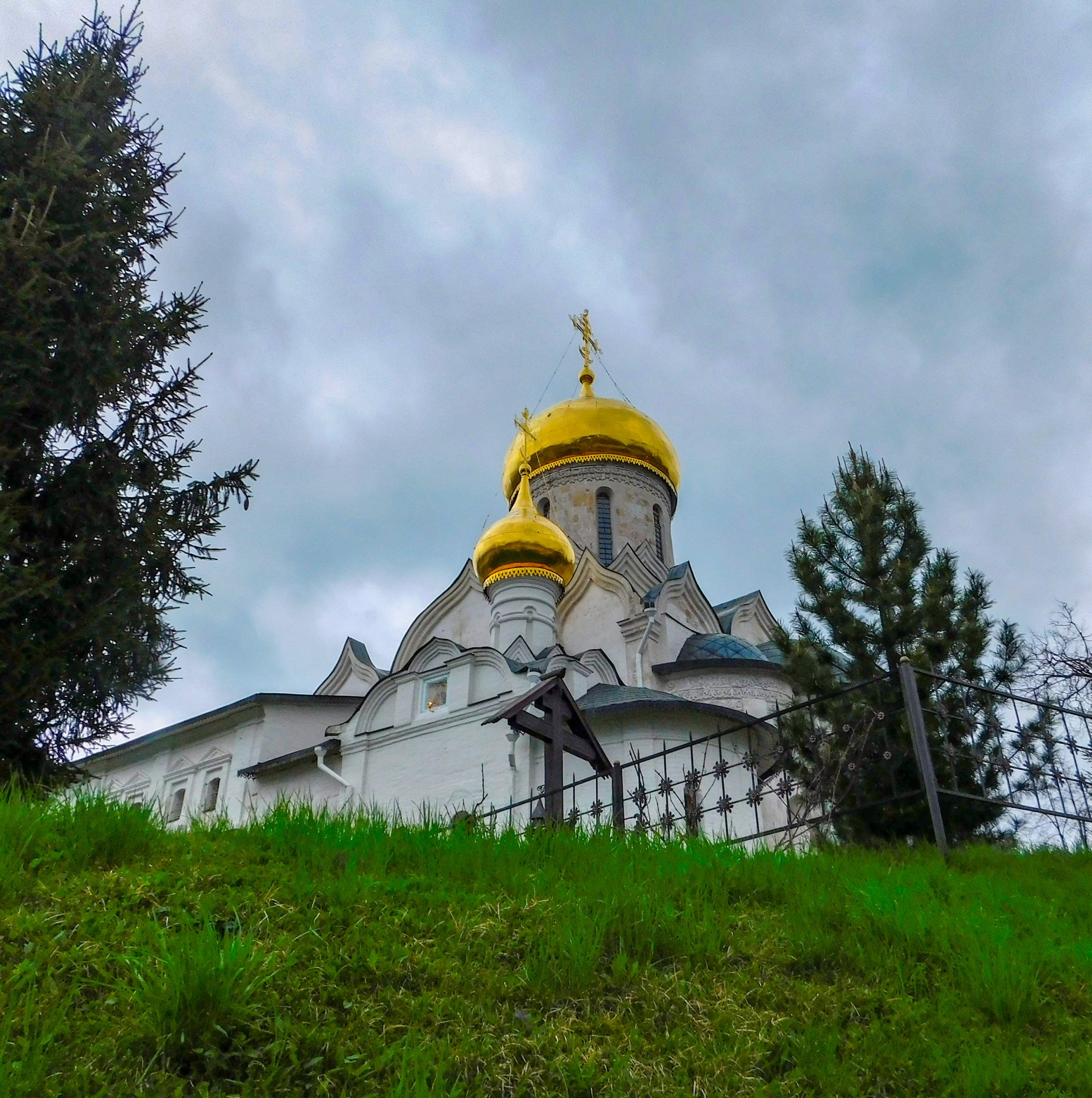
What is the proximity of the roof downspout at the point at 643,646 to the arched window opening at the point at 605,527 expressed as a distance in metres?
4.00

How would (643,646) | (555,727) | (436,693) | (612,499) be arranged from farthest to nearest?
(612,499) < (643,646) < (436,693) < (555,727)

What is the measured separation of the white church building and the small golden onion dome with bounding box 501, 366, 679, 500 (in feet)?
0.13

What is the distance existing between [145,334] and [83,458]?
974mm

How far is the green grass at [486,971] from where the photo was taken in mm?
2367

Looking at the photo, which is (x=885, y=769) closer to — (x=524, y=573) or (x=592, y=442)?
(x=524, y=573)

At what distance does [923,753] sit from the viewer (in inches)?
206

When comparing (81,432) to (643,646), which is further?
(643,646)

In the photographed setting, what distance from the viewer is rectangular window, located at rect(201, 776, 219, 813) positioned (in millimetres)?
16906

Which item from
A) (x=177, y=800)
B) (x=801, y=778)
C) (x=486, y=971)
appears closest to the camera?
(x=486, y=971)

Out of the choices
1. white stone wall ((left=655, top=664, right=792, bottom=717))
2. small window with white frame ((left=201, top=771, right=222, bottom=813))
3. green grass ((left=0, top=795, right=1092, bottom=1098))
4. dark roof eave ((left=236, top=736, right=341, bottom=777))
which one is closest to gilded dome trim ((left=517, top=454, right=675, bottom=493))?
white stone wall ((left=655, top=664, right=792, bottom=717))

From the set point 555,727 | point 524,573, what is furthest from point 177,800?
point 555,727

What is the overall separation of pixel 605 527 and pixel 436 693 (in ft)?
25.8

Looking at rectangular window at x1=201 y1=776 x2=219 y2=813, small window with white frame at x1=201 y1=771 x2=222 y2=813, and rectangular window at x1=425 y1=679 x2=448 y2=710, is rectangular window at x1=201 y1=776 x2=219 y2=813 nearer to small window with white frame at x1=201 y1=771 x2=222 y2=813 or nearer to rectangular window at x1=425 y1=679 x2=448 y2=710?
small window with white frame at x1=201 y1=771 x2=222 y2=813

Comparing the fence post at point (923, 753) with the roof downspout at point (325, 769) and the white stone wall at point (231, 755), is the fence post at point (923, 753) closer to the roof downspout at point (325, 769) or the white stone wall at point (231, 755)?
the roof downspout at point (325, 769)
